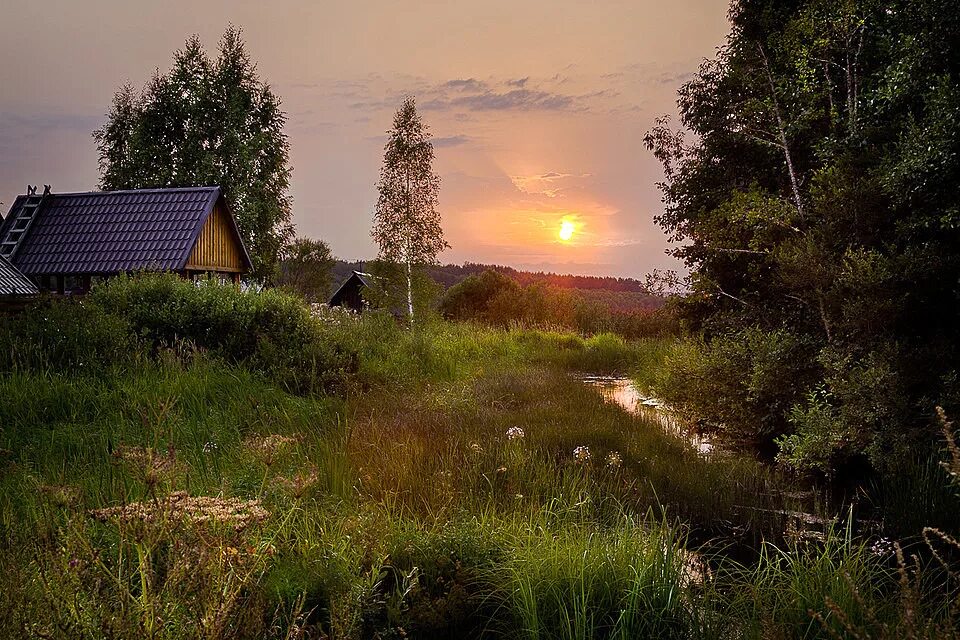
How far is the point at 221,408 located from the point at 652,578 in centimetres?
588

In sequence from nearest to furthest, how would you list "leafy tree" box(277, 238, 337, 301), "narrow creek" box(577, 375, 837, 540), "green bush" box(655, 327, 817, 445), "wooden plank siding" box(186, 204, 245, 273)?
1. "narrow creek" box(577, 375, 837, 540)
2. "green bush" box(655, 327, 817, 445)
3. "wooden plank siding" box(186, 204, 245, 273)
4. "leafy tree" box(277, 238, 337, 301)

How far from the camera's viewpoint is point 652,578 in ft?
11.7

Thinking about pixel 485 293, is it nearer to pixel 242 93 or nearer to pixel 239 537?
pixel 242 93

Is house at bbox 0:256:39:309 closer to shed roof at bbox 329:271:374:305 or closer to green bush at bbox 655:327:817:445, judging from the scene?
green bush at bbox 655:327:817:445

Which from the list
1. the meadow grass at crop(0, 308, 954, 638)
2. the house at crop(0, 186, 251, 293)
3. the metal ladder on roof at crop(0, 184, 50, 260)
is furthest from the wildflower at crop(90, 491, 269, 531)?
the metal ladder on roof at crop(0, 184, 50, 260)

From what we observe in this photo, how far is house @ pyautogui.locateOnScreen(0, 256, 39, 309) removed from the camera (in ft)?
55.4

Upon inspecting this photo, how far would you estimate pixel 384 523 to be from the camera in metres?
4.17

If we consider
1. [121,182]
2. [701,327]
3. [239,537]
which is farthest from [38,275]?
[239,537]

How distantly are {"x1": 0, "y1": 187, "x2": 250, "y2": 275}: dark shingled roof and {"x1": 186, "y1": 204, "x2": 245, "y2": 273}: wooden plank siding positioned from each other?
753 millimetres

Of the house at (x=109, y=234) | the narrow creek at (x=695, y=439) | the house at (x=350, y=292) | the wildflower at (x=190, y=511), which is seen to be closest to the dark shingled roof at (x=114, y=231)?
the house at (x=109, y=234)

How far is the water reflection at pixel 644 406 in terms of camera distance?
9.01 metres

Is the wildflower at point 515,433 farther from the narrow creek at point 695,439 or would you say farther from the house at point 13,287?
the house at point 13,287

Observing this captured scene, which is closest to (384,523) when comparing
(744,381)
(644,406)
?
(744,381)

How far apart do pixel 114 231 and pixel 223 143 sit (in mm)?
10065
